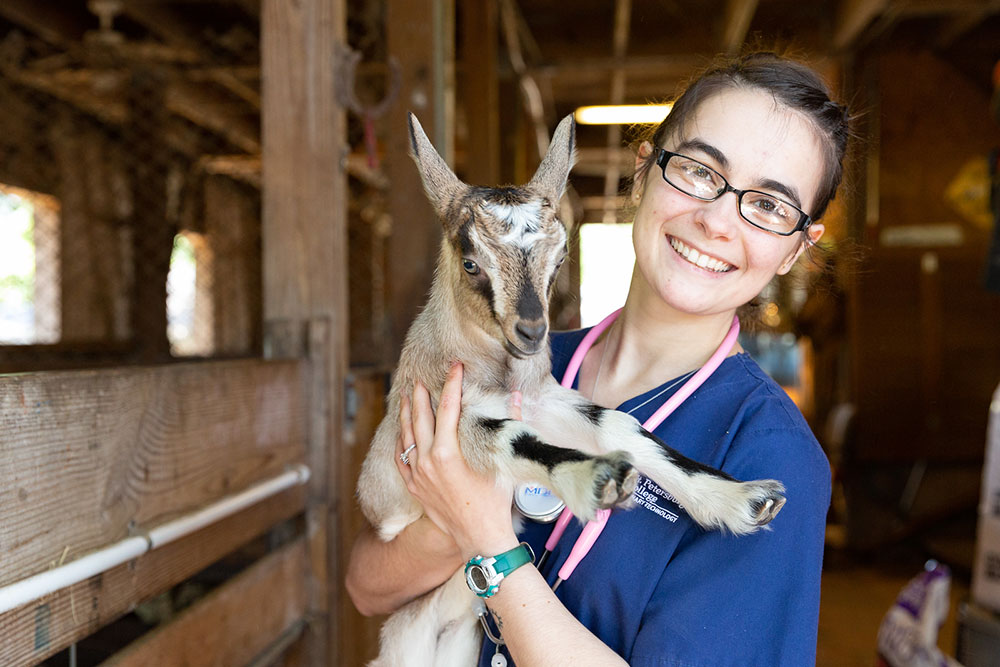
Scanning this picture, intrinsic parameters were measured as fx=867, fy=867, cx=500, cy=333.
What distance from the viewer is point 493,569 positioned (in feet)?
4.25

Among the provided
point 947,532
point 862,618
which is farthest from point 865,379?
point 862,618

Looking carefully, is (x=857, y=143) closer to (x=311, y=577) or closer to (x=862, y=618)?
(x=311, y=577)

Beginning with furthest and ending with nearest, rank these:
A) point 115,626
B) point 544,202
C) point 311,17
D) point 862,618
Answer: point 862,618
point 115,626
point 311,17
point 544,202

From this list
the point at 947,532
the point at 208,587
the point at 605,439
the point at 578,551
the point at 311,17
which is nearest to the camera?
the point at 578,551

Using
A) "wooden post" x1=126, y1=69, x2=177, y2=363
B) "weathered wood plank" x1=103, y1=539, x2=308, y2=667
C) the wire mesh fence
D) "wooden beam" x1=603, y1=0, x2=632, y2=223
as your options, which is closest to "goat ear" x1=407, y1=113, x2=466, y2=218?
"weathered wood plank" x1=103, y1=539, x2=308, y2=667

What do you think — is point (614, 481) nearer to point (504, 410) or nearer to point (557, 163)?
point (504, 410)

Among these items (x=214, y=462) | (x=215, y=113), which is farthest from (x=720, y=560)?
Result: (x=215, y=113)

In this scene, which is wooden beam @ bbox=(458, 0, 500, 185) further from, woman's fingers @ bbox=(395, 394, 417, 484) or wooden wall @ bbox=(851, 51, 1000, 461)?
wooden wall @ bbox=(851, 51, 1000, 461)

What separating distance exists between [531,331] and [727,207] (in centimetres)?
38

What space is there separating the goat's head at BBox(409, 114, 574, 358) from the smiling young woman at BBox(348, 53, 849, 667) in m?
0.15

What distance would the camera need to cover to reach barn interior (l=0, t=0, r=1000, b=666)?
1.51 meters

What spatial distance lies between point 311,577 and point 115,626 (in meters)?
0.74

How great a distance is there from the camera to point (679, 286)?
1449 millimetres

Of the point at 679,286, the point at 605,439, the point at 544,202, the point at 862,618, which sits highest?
the point at 544,202
